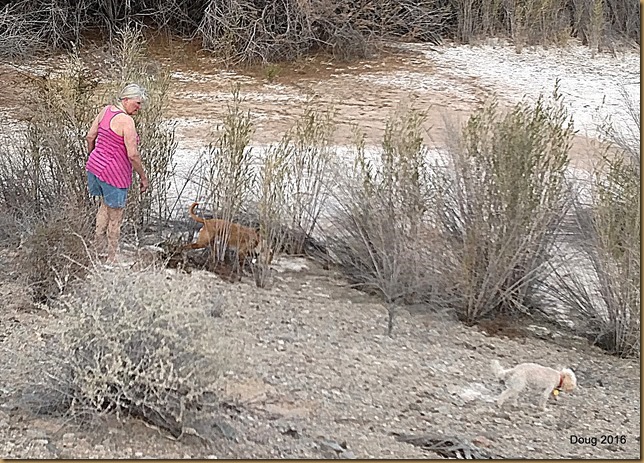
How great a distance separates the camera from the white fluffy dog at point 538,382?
16.2 feet

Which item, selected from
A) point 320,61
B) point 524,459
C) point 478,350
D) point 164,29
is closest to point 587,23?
point 320,61

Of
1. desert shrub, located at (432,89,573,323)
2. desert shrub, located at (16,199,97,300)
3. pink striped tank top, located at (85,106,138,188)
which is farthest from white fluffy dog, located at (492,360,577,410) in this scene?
pink striped tank top, located at (85,106,138,188)

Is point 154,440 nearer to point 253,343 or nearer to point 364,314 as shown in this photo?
point 253,343

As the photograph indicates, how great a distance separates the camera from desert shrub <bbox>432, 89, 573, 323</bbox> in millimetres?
6277

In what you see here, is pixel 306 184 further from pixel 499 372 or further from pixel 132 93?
pixel 499 372

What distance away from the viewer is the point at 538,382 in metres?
4.99

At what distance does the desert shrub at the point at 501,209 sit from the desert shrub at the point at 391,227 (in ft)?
0.65

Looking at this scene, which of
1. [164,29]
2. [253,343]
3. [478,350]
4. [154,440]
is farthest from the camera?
[164,29]

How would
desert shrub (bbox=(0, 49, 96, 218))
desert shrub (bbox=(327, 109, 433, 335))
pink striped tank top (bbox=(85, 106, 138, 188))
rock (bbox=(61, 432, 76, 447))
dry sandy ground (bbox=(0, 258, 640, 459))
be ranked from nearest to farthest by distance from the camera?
rock (bbox=(61, 432, 76, 447)) → dry sandy ground (bbox=(0, 258, 640, 459)) → pink striped tank top (bbox=(85, 106, 138, 188)) → desert shrub (bbox=(327, 109, 433, 335)) → desert shrub (bbox=(0, 49, 96, 218))

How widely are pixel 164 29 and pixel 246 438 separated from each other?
1411 cm

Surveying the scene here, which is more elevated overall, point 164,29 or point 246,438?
point 164,29

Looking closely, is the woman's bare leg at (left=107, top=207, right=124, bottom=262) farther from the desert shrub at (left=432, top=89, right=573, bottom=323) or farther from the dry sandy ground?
the desert shrub at (left=432, top=89, right=573, bottom=323)

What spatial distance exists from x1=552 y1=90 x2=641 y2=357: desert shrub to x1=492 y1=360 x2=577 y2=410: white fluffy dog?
4.68ft

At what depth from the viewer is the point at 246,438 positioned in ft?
13.5
